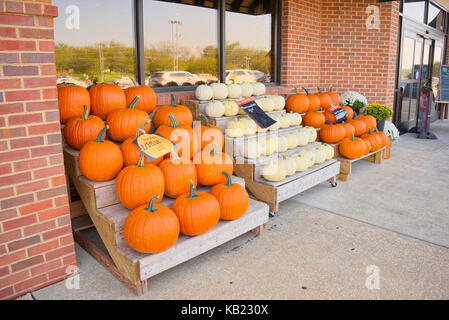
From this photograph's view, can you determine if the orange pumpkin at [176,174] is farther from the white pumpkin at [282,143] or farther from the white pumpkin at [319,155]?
the white pumpkin at [319,155]

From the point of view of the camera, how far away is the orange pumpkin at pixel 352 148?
195 inches

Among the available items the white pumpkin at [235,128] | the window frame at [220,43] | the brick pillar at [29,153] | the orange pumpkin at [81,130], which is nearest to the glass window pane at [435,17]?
the window frame at [220,43]

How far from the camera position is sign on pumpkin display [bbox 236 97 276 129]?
159 inches

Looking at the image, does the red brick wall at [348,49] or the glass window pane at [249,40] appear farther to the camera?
the red brick wall at [348,49]

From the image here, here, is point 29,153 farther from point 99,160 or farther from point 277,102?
point 277,102

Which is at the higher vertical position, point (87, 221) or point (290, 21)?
point (290, 21)

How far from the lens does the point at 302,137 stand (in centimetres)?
460

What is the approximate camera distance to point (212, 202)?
2.69m

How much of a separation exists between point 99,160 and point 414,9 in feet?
28.1

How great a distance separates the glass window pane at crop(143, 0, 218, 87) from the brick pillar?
1938mm

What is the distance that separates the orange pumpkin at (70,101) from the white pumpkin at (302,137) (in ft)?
8.63
